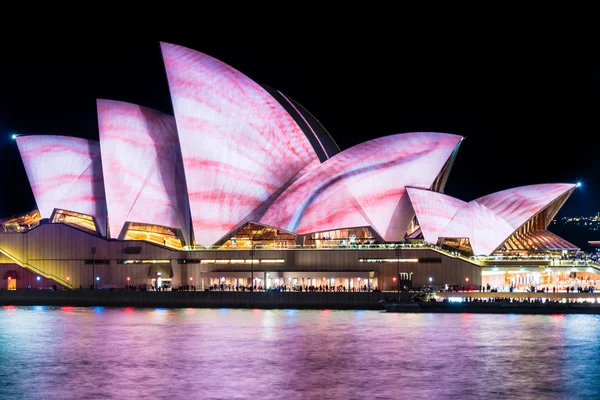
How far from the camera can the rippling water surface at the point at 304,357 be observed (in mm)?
35688

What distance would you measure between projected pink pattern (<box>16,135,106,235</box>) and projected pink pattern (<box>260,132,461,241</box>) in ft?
51.4

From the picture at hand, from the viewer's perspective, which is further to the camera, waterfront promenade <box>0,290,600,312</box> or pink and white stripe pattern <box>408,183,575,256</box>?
pink and white stripe pattern <box>408,183,575,256</box>

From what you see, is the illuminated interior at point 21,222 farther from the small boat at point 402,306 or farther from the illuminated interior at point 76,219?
the small boat at point 402,306

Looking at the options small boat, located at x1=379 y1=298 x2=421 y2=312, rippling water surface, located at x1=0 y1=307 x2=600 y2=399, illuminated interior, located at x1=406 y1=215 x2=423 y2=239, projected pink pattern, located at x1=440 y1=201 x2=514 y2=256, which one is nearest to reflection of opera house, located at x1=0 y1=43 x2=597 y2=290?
projected pink pattern, located at x1=440 y1=201 x2=514 y2=256

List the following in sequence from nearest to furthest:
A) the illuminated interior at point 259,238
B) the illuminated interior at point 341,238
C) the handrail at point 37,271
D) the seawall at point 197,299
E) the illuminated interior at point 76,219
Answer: the seawall at point 197,299
the illuminated interior at point 341,238
the illuminated interior at point 259,238
the handrail at point 37,271
the illuminated interior at point 76,219

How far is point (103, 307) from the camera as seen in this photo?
73.0m

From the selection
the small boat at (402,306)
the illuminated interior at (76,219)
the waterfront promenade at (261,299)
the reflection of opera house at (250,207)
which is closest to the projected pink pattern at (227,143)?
the reflection of opera house at (250,207)

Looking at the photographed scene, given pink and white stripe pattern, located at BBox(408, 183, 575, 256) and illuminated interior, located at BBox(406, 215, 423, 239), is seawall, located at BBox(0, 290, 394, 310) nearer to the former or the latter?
pink and white stripe pattern, located at BBox(408, 183, 575, 256)

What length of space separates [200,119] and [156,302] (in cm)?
1376

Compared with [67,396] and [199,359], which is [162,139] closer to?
[199,359]

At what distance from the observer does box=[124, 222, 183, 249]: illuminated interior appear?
80.6 meters

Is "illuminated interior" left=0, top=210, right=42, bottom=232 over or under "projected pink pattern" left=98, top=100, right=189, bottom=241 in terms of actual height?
under

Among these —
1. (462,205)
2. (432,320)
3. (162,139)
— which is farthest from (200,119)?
(432,320)

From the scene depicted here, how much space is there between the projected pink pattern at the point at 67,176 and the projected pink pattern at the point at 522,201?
3051 cm
